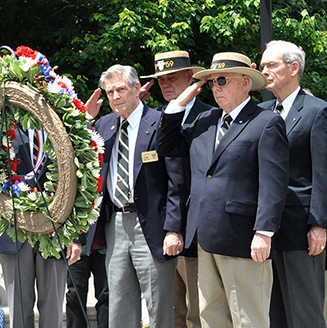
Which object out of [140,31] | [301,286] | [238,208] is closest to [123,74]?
[238,208]

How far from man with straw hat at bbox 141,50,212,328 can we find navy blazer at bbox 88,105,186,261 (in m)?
0.13

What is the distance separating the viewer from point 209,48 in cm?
915

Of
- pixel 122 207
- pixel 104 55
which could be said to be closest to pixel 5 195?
pixel 122 207

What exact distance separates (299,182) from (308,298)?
2.50 ft

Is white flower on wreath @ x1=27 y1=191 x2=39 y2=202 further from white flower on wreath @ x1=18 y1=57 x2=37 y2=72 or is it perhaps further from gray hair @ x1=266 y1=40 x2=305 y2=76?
gray hair @ x1=266 y1=40 x2=305 y2=76

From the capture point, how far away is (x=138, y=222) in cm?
418

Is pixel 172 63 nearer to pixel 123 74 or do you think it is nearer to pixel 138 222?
pixel 123 74

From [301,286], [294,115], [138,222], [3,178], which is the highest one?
[294,115]

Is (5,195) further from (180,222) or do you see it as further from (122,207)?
(180,222)

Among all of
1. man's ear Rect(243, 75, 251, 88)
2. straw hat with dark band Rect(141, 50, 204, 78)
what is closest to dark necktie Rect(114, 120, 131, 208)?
straw hat with dark band Rect(141, 50, 204, 78)

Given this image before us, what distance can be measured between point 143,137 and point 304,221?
4.12 feet

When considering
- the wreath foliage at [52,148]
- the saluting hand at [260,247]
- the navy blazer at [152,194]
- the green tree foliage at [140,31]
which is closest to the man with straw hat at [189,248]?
the navy blazer at [152,194]

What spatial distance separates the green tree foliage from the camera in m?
8.09

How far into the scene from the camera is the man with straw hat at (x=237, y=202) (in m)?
3.60
